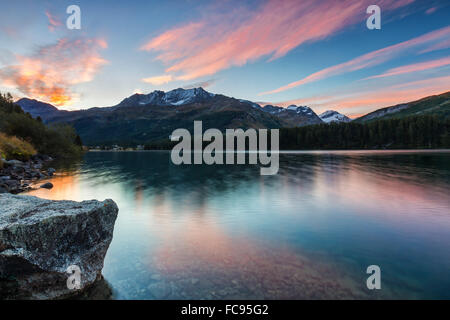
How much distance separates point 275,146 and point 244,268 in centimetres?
18974

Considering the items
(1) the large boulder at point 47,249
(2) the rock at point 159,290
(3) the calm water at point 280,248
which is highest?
(1) the large boulder at point 47,249

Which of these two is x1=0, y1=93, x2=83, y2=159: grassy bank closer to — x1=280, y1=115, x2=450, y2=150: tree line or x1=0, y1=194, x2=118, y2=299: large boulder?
x1=0, y1=194, x2=118, y2=299: large boulder

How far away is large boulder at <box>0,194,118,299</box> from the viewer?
628 cm

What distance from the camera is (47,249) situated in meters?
6.64

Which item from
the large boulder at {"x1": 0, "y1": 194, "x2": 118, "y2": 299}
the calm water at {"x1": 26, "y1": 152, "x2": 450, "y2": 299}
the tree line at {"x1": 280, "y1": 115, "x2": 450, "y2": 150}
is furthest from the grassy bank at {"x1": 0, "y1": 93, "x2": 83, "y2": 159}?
the tree line at {"x1": 280, "y1": 115, "x2": 450, "y2": 150}

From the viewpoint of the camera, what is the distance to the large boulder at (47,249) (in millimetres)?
6277

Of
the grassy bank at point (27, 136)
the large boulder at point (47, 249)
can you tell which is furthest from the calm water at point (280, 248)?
the grassy bank at point (27, 136)

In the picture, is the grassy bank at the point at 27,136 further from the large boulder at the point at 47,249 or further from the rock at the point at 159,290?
the rock at the point at 159,290

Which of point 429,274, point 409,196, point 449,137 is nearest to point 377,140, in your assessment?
point 449,137

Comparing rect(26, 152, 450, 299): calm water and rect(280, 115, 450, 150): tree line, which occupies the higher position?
rect(280, 115, 450, 150): tree line

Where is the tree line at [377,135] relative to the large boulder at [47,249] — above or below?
above

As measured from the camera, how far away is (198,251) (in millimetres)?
10375

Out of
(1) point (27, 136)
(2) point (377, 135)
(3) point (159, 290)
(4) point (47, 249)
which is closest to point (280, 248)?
(3) point (159, 290)
